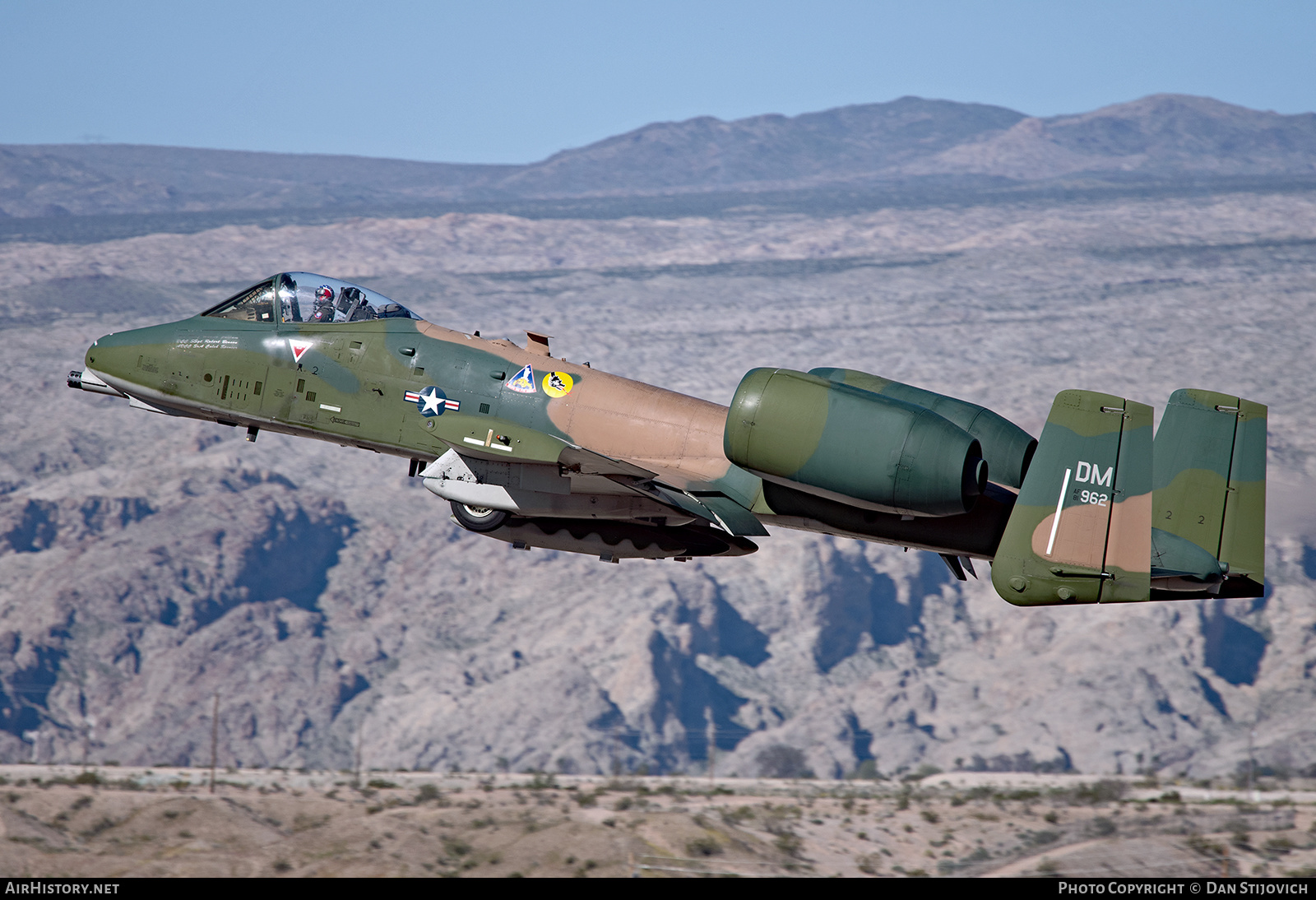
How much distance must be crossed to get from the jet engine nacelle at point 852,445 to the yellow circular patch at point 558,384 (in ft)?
12.9

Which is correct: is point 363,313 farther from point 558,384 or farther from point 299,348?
point 558,384

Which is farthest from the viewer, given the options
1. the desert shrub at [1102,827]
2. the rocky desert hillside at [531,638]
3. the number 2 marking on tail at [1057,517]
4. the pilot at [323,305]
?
the rocky desert hillside at [531,638]

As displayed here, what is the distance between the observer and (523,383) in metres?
21.1

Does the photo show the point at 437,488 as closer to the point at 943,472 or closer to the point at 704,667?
the point at 943,472

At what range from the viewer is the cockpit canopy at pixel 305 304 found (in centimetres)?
2219

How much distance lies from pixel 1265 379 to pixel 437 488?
143743 millimetres

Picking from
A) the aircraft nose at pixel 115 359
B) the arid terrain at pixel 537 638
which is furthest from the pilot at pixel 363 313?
the arid terrain at pixel 537 638

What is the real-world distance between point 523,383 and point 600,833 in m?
12.6

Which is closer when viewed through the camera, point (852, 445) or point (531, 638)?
point (852, 445)

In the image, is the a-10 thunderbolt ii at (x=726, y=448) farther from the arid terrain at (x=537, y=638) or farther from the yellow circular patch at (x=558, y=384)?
the arid terrain at (x=537, y=638)

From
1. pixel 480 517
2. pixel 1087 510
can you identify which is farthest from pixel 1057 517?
pixel 480 517

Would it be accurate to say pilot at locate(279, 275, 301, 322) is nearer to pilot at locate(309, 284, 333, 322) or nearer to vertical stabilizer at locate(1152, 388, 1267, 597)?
pilot at locate(309, 284, 333, 322)

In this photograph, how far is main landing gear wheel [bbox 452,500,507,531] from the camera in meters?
20.5

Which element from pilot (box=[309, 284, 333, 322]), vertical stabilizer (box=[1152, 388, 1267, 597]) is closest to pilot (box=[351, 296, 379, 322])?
pilot (box=[309, 284, 333, 322])
